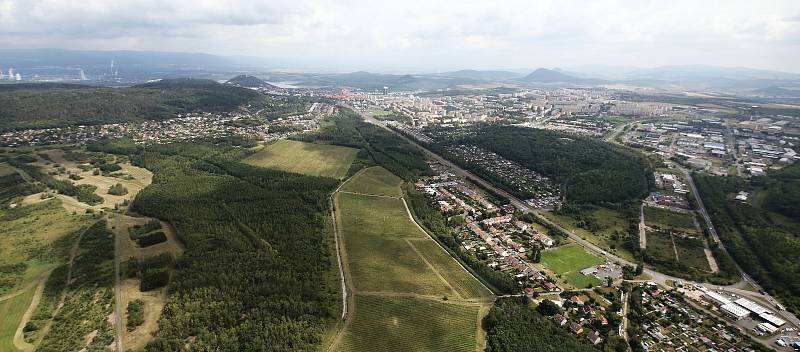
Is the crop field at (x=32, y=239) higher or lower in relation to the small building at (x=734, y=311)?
higher

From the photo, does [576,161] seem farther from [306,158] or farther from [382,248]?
[306,158]

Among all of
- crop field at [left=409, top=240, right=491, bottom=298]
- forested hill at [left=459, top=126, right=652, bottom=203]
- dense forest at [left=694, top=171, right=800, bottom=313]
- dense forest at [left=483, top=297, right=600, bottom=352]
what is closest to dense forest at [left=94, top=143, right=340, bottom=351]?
crop field at [left=409, top=240, right=491, bottom=298]

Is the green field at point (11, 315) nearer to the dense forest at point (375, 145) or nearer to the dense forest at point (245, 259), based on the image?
the dense forest at point (245, 259)

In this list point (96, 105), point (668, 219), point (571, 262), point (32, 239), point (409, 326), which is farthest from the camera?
point (96, 105)

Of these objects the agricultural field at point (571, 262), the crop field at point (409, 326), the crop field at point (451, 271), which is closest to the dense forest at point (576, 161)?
the agricultural field at point (571, 262)

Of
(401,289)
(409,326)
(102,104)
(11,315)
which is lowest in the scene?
(409,326)

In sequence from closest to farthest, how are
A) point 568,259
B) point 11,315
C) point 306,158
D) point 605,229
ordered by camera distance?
point 11,315 → point 568,259 → point 605,229 → point 306,158

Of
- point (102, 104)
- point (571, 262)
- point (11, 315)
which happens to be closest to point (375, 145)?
point (571, 262)
